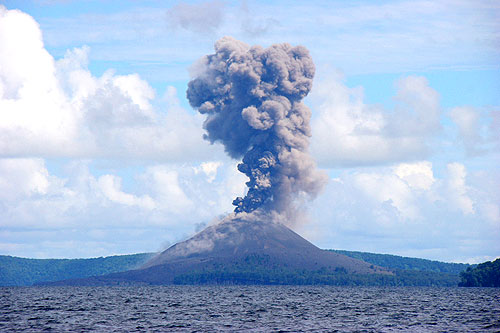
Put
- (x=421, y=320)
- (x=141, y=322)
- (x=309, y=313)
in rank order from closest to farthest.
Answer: (x=141, y=322) < (x=421, y=320) < (x=309, y=313)

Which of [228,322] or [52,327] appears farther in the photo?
[228,322]

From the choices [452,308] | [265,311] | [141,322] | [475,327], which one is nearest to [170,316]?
[141,322]

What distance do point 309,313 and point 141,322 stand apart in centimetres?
2801

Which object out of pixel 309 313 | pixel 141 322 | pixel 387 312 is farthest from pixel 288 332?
pixel 387 312

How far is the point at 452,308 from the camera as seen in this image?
410ft

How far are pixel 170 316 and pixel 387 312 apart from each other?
33.0 meters

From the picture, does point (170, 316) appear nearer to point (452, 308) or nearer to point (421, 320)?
point (421, 320)

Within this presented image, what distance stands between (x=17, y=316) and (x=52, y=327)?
17726 millimetres

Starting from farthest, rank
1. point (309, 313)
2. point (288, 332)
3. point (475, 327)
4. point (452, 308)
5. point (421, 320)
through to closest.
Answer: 1. point (452, 308)
2. point (309, 313)
3. point (421, 320)
4. point (475, 327)
5. point (288, 332)

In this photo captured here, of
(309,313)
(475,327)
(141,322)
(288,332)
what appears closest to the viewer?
(288,332)

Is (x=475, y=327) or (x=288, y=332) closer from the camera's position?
(x=288, y=332)

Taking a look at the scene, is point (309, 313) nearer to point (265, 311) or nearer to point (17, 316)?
point (265, 311)

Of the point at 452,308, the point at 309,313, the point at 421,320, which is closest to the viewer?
the point at 421,320

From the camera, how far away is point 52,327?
8338cm
